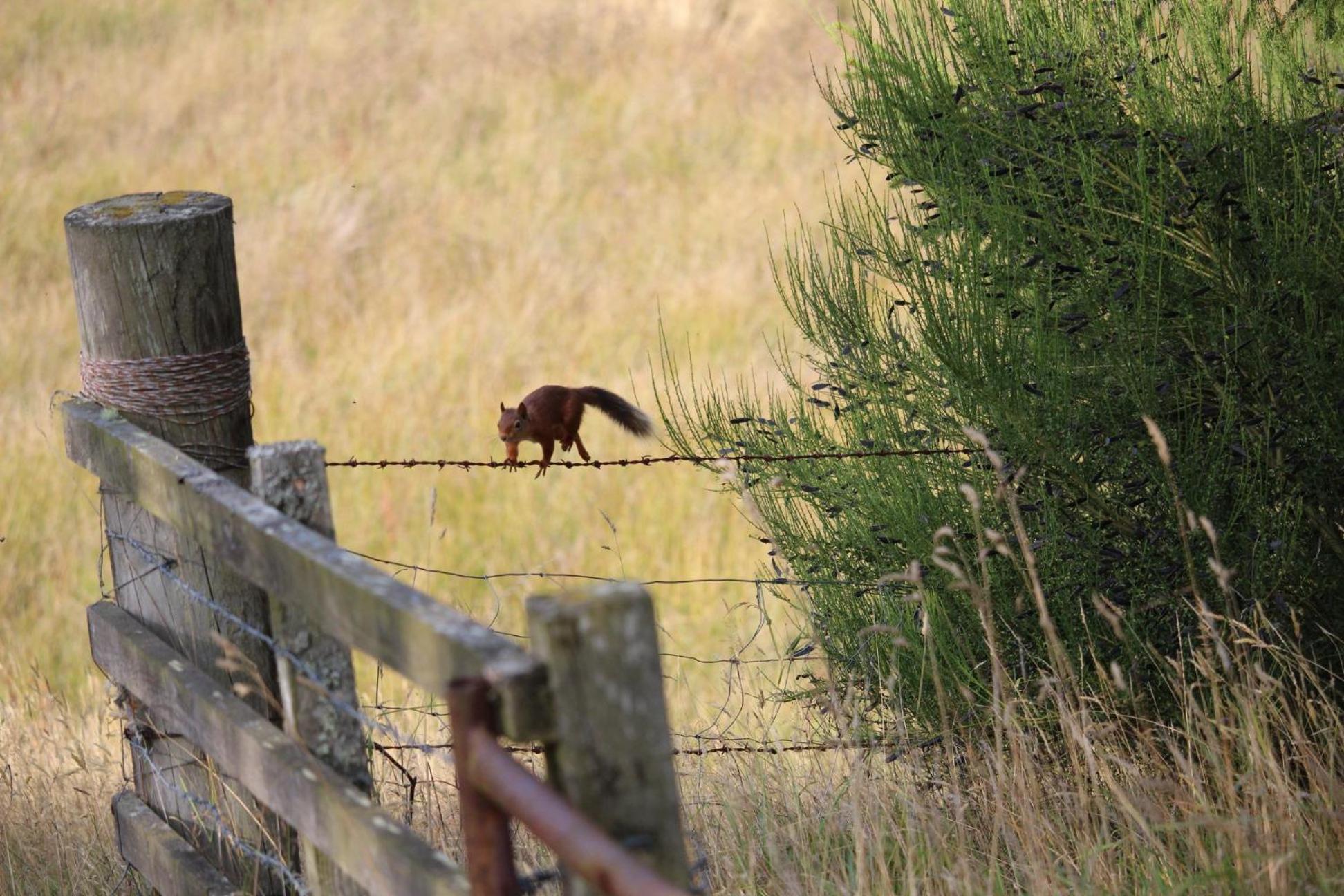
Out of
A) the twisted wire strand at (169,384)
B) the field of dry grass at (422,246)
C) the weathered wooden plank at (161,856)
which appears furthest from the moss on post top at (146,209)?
the field of dry grass at (422,246)

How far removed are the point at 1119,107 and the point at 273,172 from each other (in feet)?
47.2

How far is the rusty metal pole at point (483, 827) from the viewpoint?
5.29 ft

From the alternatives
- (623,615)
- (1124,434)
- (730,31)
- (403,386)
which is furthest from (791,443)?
(730,31)

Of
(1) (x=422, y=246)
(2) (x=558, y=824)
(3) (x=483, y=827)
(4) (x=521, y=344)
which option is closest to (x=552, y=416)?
(3) (x=483, y=827)

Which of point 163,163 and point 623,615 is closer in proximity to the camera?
point 623,615

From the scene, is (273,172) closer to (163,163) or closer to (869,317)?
(163,163)

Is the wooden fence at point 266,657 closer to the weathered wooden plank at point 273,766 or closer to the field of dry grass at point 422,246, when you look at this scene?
the weathered wooden plank at point 273,766

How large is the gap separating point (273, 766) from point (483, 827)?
806mm

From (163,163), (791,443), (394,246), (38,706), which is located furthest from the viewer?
(163,163)

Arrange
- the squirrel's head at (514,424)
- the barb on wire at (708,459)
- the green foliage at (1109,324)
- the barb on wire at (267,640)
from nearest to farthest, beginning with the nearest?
the barb on wire at (267,640)
the squirrel's head at (514,424)
the barb on wire at (708,459)
the green foliage at (1109,324)

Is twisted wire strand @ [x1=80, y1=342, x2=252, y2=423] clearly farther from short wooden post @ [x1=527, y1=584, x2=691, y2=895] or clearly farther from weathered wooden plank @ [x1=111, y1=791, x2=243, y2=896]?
short wooden post @ [x1=527, y1=584, x2=691, y2=895]

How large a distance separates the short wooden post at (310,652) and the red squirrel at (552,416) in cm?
103

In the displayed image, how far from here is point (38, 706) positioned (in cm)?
591

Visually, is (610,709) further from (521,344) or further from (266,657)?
(521,344)
